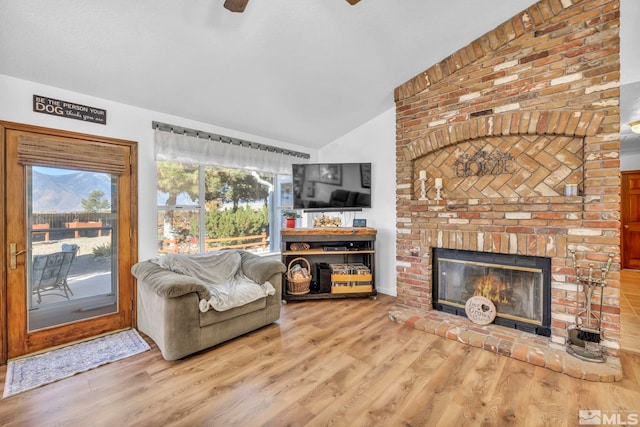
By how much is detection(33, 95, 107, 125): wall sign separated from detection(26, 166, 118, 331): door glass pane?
1.56 feet

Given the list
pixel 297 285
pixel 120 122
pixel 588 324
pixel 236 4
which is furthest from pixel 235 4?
pixel 588 324

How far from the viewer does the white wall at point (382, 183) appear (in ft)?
13.1

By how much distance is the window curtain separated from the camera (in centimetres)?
313

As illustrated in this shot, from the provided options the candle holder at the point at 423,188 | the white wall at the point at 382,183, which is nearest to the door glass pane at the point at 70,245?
the white wall at the point at 382,183

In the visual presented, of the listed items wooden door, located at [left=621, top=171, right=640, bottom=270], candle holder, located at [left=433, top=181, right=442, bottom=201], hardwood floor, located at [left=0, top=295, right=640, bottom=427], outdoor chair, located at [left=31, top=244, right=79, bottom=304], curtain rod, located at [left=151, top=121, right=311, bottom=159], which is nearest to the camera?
hardwood floor, located at [left=0, top=295, right=640, bottom=427]

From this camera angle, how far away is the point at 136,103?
2871mm

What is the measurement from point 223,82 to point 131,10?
957 millimetres

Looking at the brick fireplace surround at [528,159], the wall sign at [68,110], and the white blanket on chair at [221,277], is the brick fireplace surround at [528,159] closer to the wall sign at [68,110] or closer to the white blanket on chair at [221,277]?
the white blanket on chair at [221,277]

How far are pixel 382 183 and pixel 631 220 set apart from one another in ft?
17.9

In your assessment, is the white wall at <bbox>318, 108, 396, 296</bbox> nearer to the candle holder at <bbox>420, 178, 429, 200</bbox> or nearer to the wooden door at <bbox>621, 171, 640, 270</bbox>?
the candle holder at <bbox>420, 178, 429, 200</bbox>

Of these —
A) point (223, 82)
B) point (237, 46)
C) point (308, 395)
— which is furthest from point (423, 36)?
point (308, 395)

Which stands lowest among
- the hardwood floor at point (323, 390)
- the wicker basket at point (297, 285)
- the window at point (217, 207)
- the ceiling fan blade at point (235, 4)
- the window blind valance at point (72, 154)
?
the hardwood floor at point (323, 390)

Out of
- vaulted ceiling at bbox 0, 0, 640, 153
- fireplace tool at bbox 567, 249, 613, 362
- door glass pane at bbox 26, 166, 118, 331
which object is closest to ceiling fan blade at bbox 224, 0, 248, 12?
vaulted ceiling at bbox 0, 0, 640, 153

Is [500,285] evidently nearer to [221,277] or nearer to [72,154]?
[221,277]
